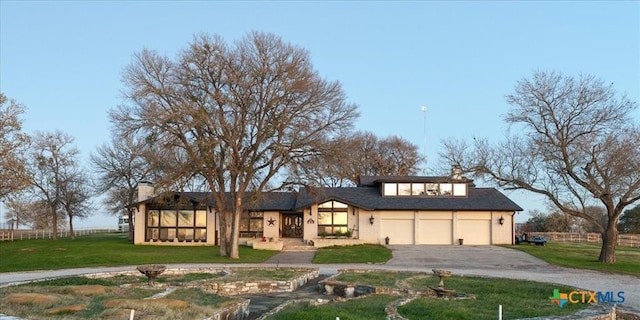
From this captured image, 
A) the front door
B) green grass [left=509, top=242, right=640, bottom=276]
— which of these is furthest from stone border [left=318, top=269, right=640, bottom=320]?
the front door

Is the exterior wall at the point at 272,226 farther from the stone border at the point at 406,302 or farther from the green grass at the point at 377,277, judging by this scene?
the stone border at the point at 406,302

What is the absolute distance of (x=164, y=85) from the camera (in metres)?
32.8

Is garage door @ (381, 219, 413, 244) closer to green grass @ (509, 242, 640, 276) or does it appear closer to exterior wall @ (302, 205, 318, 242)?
exterior wall @ (302, 205, 318, 242)

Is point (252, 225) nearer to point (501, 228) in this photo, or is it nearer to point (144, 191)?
point (144, 191)

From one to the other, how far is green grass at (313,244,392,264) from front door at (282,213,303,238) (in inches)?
224

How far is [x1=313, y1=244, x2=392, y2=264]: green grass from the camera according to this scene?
3225cm

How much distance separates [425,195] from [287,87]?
17236mm

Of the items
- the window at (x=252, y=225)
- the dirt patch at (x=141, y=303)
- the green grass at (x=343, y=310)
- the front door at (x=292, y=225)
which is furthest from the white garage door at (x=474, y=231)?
the dirt patch at (x=141, y=303)

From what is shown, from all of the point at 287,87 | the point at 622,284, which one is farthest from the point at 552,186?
the point at 287,87

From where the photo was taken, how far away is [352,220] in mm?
43531

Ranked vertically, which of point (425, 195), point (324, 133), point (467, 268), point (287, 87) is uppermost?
point (287, 87)

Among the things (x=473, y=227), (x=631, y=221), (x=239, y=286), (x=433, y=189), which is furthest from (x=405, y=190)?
(x=631, y=221)

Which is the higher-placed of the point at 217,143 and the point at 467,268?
the point at 217,143

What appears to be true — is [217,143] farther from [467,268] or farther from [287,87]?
[467,268]
